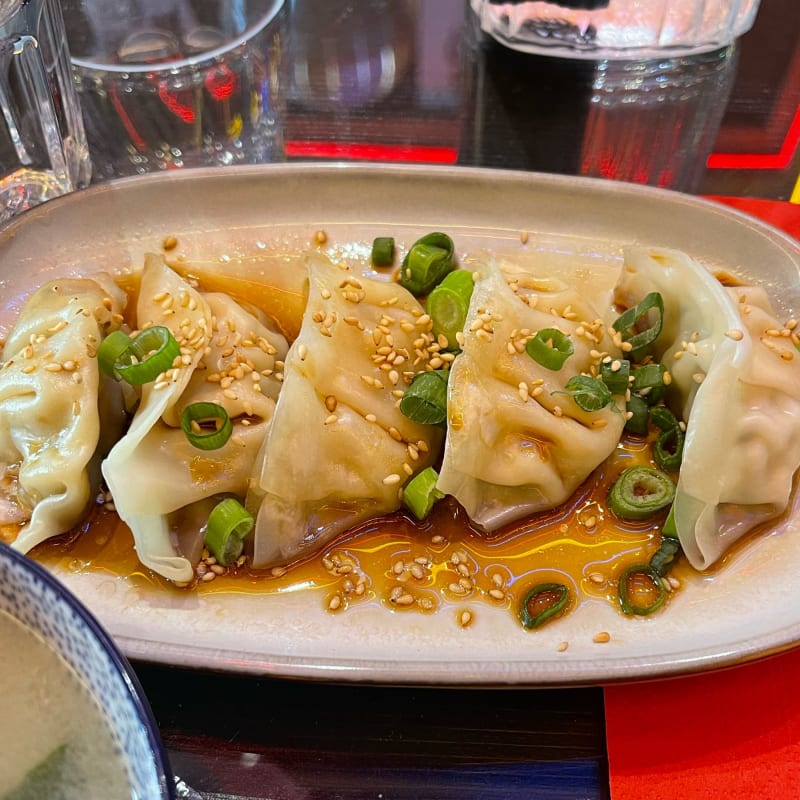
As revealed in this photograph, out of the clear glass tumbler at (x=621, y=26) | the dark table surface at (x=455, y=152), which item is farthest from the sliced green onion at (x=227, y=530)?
the clear glass tumbler at (x=621, y=26)

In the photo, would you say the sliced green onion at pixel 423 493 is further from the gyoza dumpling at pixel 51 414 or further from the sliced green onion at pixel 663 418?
the gyoza dumpling at pixel 51 414

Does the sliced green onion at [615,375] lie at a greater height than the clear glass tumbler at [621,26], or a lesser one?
lesser

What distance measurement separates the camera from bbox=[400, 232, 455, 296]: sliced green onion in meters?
2.96

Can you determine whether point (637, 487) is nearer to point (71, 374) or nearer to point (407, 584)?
point (407, 584)

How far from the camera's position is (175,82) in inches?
181

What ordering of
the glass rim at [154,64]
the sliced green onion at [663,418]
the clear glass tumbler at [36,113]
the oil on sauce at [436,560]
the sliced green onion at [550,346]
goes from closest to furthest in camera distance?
1. the oil on sauce at [436,560]
2. the sliced green onion at [550,346]
3. the sliced green onion at [663,418]
4. the clear glass tumbler at [36,113]
5. the glass rim at [154,64]

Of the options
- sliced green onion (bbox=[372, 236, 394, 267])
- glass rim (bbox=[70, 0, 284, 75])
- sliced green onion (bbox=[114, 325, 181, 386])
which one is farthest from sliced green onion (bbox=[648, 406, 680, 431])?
glass rim (bbox=[70, 0, 284, 75])

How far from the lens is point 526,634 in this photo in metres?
2.13

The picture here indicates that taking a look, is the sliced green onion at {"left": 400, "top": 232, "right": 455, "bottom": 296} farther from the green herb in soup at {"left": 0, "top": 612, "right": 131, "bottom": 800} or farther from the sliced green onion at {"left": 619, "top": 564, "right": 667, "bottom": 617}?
the green herb in soup at {"left": 0, "top": 612, "right": 131, "bottom": 800}

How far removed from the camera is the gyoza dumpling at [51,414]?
7.63 feet

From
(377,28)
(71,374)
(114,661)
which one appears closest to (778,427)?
(114,661)

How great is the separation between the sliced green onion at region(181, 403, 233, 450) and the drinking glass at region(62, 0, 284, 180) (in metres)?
2.20

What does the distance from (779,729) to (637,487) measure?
31.1 inches

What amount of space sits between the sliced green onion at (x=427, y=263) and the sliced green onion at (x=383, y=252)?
0.27 feet
